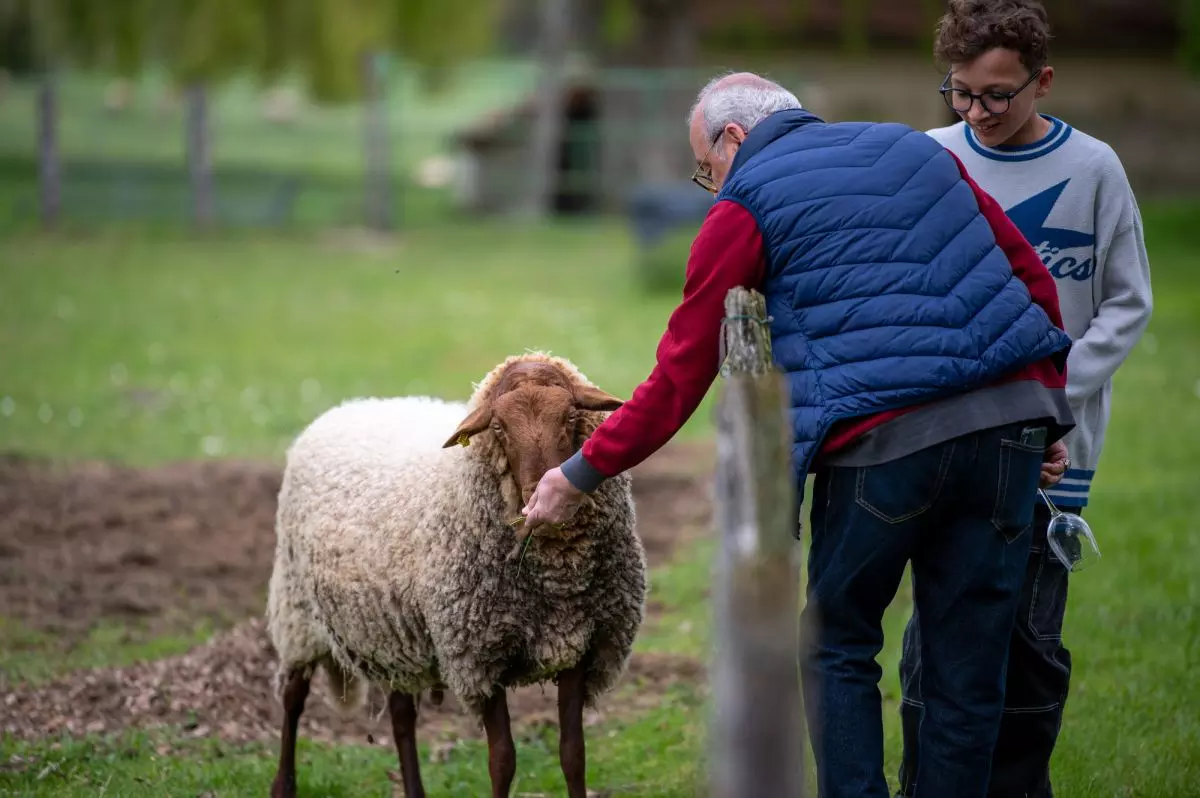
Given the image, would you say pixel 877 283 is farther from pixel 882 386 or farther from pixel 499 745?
pixel 499 745

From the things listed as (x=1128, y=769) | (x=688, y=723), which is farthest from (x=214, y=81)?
(x=1128, y=769)

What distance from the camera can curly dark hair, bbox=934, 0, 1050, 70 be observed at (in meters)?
3.57

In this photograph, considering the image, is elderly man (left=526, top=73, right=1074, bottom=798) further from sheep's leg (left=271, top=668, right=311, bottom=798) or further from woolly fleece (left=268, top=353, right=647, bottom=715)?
sheep's leg (left=271, top=668, right=311, bottom=798)

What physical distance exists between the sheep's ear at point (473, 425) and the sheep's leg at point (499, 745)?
0.81 meters

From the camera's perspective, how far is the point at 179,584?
23.4 feet

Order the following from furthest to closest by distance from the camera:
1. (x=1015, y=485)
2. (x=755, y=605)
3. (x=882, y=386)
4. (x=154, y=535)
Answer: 1. (x=154, y=535)
2. (x=1015, y=485)
3. (x=882, y=386)
4. (x=755, y=605)

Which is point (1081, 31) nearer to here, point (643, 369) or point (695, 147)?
point (643, 369)

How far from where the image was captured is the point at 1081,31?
24.6 m

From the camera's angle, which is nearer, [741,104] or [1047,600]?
[741,104]

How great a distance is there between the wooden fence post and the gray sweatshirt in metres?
1.47

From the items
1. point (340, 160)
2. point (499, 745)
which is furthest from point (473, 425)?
point (340, 160)

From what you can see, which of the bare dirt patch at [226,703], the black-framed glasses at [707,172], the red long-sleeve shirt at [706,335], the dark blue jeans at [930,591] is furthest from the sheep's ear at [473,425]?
the bare dirt patch at [226,703]

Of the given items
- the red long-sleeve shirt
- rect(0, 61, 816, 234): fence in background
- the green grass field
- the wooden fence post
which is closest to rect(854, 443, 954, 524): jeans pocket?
the red long-sleeve shirt

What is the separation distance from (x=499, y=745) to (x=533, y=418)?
3.36 feet
